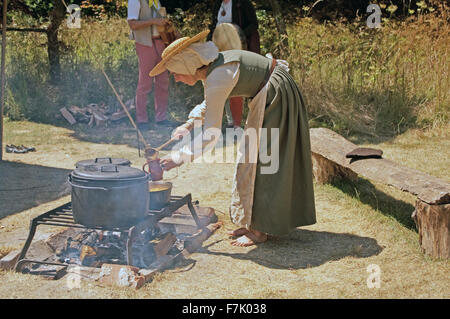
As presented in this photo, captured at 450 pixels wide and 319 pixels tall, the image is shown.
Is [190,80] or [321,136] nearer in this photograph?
[190,80]

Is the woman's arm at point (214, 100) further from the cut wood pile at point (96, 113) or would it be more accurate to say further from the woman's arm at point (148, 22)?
the cut wood pile at point (96, 113)

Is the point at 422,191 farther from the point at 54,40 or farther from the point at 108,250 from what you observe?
the point at 54,40

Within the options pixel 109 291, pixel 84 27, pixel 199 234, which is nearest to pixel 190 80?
pixel 199 234

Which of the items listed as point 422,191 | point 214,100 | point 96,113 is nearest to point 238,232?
point 214,100

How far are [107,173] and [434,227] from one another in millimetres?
2377

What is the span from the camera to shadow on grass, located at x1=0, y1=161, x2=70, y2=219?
5.60 metres

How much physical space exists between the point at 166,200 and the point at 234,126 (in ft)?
13.8

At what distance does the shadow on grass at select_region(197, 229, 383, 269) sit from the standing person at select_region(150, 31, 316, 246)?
19cm

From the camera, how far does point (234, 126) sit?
28.0ft

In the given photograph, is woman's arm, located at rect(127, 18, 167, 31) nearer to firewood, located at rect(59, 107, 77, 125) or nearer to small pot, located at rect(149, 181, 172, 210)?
firewood, located at rect(59, 107, 77, 125)

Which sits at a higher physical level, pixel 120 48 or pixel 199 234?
pixel 120 48

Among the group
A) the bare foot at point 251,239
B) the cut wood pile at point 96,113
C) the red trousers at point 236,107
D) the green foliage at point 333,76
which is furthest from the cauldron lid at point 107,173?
the cut wood pile at point 96,113

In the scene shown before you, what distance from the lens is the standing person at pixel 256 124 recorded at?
13.2ft

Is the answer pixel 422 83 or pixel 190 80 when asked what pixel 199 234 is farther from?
pixel 422 83
